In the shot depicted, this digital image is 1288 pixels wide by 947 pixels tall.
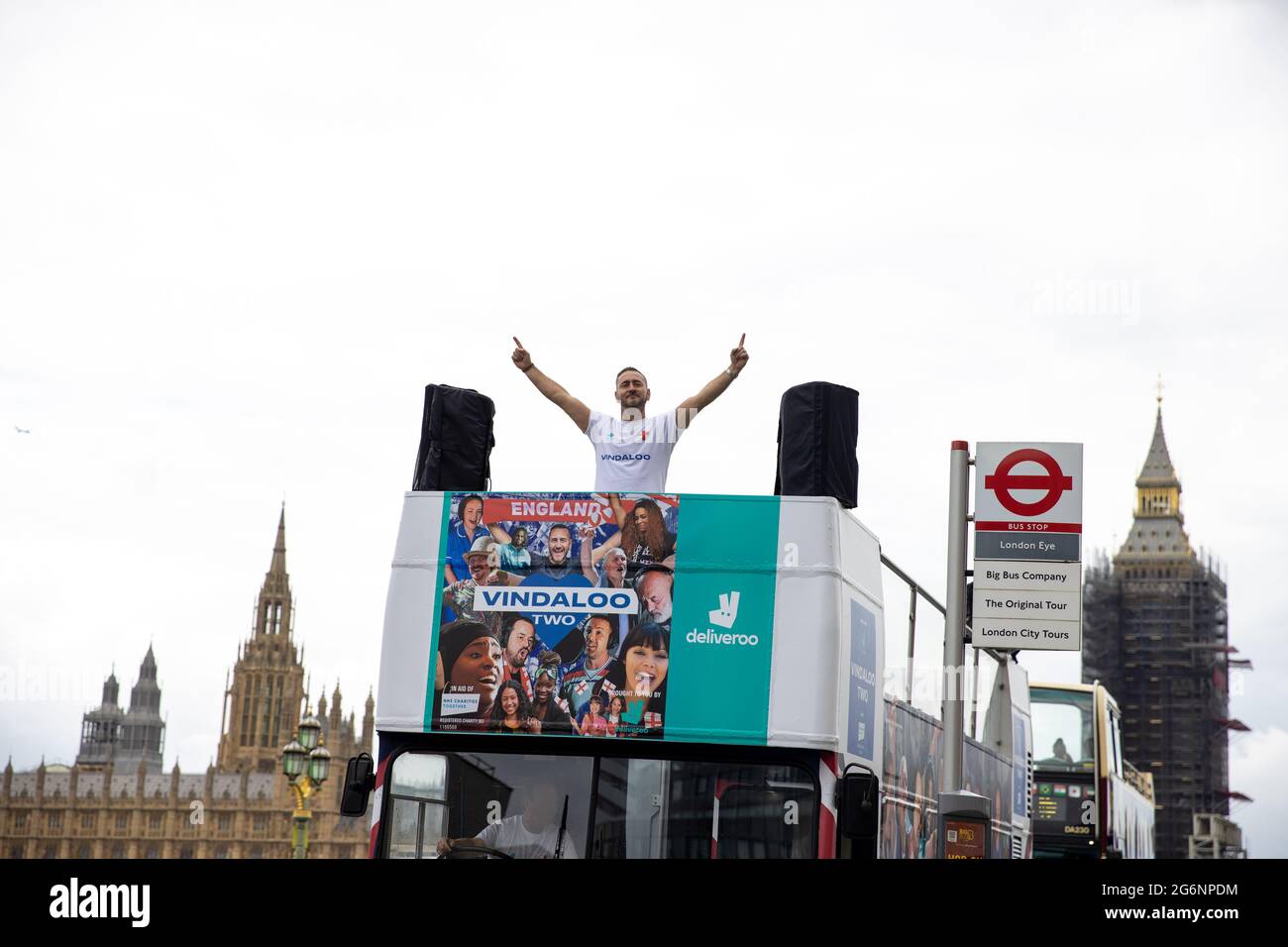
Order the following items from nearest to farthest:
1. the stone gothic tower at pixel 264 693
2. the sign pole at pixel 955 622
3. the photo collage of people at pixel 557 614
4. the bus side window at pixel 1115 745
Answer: the photo collage of people at pixel 557 614
the sign pole at pixel 955 622
the bus side window at pixel 1115 745
the stone gothic tower at pixel 264 693

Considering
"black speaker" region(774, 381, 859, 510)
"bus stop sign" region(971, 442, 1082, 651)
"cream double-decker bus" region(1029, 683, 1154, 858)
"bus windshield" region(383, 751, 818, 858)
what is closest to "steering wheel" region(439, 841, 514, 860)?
"bus windshield" region(383, 751, 818, 858)

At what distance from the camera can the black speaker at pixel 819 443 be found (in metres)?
8.45

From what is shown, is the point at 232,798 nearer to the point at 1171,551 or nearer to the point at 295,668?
the point at 295,668

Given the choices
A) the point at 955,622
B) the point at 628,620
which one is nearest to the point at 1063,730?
the point at 955,622

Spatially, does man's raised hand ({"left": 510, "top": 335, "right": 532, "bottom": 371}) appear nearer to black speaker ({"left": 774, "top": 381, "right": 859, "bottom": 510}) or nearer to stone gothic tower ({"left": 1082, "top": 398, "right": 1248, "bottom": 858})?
black speaker ({"left": 774, "top": 381, "right": 859, "bottom": 510})

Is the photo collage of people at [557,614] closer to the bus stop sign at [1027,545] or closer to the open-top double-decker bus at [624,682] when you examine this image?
the open-top double-decker bus at [624,682]

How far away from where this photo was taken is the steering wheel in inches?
313

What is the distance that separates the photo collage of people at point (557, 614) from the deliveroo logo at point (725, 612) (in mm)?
224

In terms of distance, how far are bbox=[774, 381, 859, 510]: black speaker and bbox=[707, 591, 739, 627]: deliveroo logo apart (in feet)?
2.40

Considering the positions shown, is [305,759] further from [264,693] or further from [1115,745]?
[264,693]

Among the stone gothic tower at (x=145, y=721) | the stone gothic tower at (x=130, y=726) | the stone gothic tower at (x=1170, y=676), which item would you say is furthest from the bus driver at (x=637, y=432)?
the stone gothic tower at (x=145, y=721)
